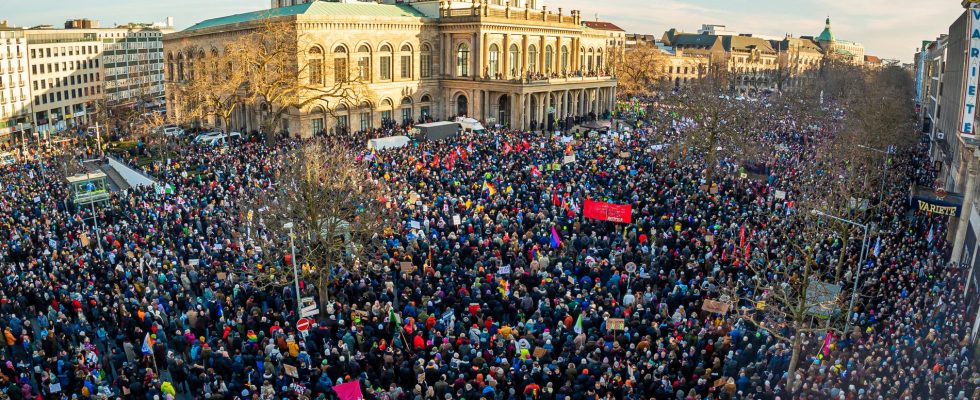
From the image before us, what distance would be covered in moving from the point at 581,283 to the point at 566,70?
50.8 meters

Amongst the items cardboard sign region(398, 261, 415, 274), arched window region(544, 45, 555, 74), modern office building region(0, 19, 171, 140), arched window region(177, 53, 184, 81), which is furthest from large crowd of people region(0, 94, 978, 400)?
modern office building region(0, 19, 171, 140)

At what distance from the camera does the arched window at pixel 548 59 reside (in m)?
68.6

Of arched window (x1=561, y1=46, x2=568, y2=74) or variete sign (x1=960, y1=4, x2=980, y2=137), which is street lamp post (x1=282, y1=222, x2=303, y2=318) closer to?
variete sign (x1=960, y1=4, x2=980, y2=137)

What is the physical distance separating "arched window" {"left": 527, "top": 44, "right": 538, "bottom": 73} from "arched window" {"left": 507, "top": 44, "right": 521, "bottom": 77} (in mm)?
1352

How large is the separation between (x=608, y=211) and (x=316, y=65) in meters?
33.0

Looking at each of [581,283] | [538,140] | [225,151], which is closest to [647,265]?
[581,283]

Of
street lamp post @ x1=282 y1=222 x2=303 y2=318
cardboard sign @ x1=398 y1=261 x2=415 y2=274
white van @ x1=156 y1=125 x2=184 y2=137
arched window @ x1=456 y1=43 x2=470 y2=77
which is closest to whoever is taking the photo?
street lamp post @ x1=282 y1=222 x2=303 y2=318

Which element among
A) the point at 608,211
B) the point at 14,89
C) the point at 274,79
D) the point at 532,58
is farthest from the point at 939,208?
the point at 14,89

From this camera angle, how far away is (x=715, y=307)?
63.9 feet

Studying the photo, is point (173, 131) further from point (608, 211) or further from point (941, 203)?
point (941, 203)

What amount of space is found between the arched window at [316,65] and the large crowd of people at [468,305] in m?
20.5

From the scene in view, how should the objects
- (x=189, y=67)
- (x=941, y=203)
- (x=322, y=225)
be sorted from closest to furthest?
(x=322, y=225) → (x=941, y=203) → (x=189, y=67)

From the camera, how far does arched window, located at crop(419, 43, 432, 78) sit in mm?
62156

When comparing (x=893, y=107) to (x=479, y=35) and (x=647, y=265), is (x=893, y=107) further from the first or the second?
(x=647, y=265)
